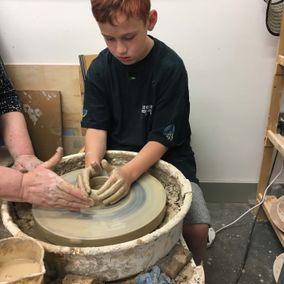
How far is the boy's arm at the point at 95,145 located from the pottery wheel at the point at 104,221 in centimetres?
25

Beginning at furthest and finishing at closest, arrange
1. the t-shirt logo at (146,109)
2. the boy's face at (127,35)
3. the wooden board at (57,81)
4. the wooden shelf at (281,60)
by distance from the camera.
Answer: the wooden board at (57,81)
the wooden shelf at (281,60)
the t-shirt logo at (146,109)
the boy's face at (127,35)

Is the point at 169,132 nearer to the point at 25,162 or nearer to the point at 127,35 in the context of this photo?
the point at 127,35

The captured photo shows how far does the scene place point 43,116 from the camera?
1900mm

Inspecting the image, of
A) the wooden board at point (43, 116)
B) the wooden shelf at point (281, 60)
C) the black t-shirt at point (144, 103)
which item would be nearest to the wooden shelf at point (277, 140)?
the wooden shelf at point (281, 60)

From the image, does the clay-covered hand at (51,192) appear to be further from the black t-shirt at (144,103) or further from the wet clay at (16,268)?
the black t-shirt at (144,103)

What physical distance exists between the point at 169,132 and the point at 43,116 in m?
0.93

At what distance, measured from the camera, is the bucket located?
2.56 ft

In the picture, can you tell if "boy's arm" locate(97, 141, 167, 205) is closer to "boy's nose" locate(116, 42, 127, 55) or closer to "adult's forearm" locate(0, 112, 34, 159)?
"boy's nose" locate(116, 42, 127, 55)

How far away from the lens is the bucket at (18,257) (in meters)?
0.78

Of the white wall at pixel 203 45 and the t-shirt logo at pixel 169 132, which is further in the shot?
the white wall at pixel 203 45

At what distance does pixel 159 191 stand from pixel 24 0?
126 cm

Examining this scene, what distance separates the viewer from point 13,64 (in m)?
1.82

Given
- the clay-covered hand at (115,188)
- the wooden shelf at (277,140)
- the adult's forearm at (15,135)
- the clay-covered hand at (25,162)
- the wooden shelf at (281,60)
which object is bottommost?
the wooden shelf at (277,140)

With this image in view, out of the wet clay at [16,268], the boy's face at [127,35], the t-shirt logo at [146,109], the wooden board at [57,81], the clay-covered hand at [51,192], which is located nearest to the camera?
the wet clay at [16,268]
